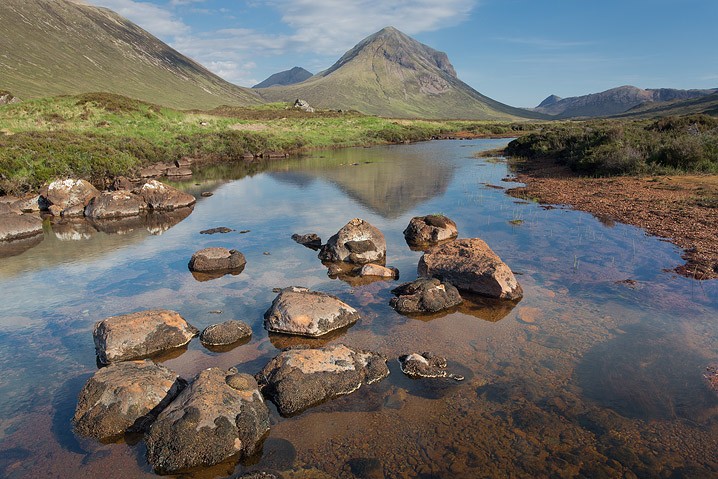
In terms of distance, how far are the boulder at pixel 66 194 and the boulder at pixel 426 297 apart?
1938cm

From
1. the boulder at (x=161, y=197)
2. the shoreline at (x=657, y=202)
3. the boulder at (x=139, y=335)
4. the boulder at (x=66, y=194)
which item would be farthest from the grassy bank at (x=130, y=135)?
the shoreline at (x=657, y=202)

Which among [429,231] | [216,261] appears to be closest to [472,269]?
[429,231]

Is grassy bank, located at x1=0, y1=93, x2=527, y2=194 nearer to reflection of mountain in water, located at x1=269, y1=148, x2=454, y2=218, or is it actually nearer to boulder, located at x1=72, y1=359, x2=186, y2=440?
reflection of mountain in water, located at x1=269, y1=148, x2=454, y2=218

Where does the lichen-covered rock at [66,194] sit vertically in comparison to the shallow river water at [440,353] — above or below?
above

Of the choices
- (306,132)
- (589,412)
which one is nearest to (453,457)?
(589,412)

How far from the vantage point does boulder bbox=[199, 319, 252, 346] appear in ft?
31.4

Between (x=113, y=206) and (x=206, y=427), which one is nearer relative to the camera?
(x=206, y=427)

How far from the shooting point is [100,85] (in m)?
132

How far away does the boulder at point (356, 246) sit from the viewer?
1472cm

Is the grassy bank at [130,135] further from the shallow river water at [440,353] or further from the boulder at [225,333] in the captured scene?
the boulder at [225,333]

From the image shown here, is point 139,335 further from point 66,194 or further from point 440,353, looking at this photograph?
point 66,194

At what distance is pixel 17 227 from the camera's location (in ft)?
60.0

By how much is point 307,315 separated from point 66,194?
19732 mm

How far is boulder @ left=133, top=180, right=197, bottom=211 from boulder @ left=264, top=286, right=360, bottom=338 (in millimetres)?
15867
